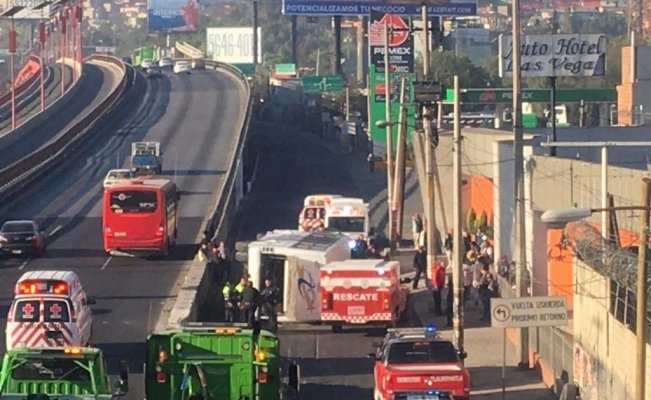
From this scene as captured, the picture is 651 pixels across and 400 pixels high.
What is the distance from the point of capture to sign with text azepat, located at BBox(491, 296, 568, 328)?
27.8 m

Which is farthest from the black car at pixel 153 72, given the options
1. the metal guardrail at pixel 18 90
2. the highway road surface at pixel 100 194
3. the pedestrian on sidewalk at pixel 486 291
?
the pedestrian on sidewalk at pixel 486 291

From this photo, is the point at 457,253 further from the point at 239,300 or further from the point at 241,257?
the point at 241,257

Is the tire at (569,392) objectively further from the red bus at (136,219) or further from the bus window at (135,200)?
the bus window at (135,200)

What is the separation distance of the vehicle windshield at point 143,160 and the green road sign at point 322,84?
57287mm

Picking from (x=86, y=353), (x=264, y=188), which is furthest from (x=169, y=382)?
(x=264, y=188)

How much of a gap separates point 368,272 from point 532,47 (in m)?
23.6

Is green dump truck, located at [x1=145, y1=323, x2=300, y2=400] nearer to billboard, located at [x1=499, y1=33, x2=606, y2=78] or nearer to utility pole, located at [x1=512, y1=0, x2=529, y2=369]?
utility pole, located at [x1=512, y1=0, x2=529, y2=369]

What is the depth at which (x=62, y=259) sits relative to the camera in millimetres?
50250

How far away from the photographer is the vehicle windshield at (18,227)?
50.4 m

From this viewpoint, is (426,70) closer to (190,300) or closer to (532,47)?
(532,47)

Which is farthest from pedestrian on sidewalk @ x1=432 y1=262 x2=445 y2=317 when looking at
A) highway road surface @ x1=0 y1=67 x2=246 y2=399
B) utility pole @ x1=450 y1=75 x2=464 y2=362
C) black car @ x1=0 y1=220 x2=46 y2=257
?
black car @ x1=0 y1=220 x2=46 y2=257

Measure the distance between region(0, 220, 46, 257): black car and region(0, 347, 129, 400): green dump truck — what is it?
1009 inches

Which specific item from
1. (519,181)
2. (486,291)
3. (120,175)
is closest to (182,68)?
(120,175)

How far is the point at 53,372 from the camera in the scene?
2433cm
